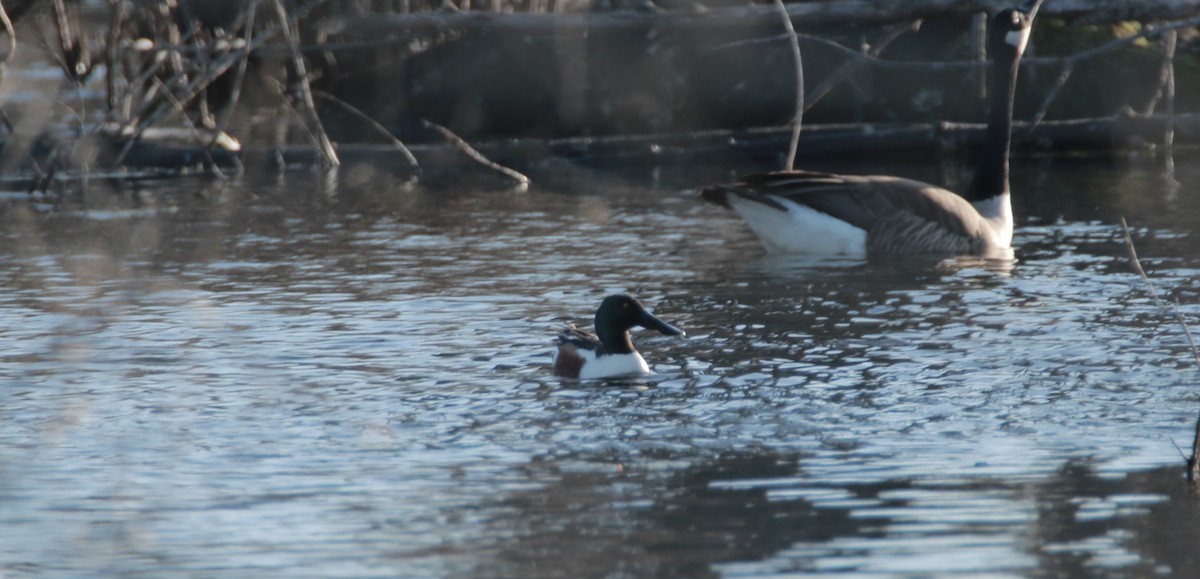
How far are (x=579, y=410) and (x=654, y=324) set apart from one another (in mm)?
1247

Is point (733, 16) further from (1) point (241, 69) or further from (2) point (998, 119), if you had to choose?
(1) point (241, 69)

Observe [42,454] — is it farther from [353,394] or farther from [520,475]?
[520,475]

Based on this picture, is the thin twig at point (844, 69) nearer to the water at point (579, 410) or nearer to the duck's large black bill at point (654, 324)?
the water at point (579, 410)

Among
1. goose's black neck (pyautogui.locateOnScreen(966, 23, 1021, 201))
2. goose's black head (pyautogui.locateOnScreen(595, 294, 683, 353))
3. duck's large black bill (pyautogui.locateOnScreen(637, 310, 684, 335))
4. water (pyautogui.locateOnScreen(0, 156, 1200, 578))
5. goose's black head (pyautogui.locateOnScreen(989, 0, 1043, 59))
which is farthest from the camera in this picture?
goose's black head (pyautogui.locateOnScreen(989, 0, 1043, 59))

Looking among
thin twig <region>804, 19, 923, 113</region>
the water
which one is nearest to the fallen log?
thin twig <region>804, 19, 923, 113</region>

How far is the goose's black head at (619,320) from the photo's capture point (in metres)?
8.41

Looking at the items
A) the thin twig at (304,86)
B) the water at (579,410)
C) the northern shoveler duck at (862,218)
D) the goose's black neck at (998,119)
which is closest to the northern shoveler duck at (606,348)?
the water at (579,410)

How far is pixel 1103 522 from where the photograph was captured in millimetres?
→ 5746

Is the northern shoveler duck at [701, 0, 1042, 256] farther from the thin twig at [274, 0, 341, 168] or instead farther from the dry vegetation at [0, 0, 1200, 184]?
the thin twig at [274, 0, 341, 168]

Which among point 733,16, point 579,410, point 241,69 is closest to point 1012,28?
point 733,16

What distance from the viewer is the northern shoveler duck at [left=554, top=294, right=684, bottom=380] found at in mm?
8258

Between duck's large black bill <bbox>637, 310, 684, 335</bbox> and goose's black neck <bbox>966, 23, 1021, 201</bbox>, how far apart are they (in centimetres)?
509

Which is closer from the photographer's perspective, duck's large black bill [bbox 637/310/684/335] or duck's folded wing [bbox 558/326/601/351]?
duck's folded wing [bbox 558/326/601/351]

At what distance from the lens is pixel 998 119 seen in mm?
13641
